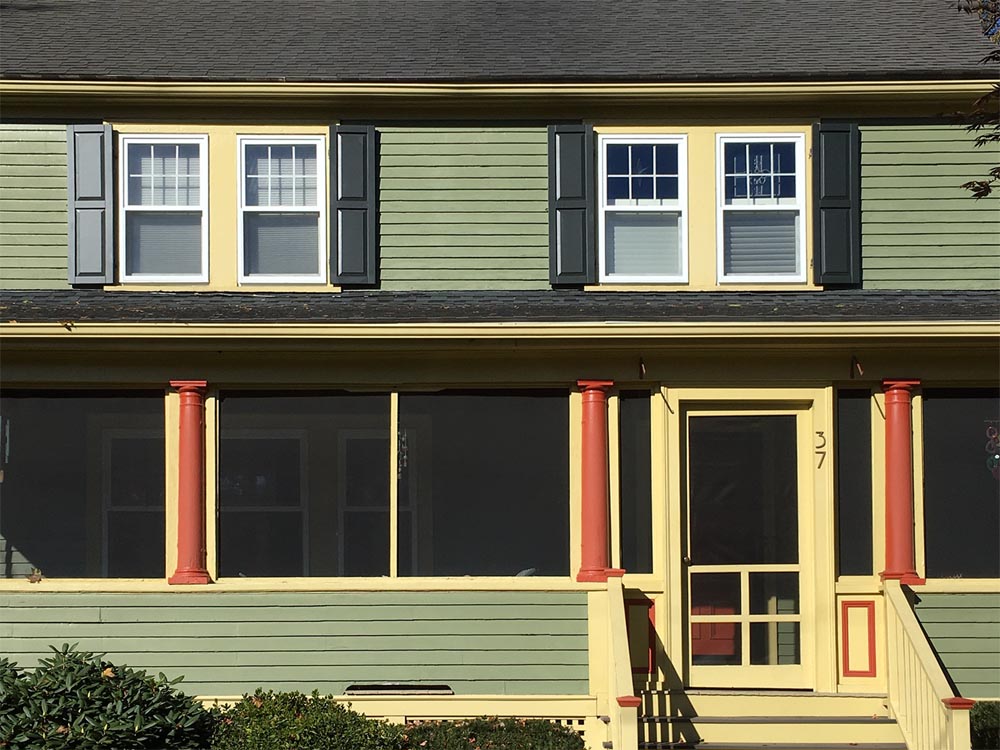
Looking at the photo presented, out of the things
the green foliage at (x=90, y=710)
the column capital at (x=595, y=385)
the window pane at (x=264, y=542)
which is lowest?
the green foliage at (x=90, y=710)

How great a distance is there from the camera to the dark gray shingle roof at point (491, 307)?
9.98m

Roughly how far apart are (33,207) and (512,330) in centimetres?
448

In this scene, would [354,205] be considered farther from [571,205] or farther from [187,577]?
[187,577]

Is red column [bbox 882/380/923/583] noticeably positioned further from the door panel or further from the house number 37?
the door panel

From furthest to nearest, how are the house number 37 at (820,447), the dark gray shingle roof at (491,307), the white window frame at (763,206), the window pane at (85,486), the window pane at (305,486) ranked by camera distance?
the window pane at (305,486) < the window pane at (85,486) < the white window frame at (763,206) < the house number 37 at (820,447) < the dark gray shingle roof at (491,307)

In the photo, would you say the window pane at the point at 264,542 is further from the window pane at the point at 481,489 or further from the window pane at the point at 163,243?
the window pane at the point at 163,243

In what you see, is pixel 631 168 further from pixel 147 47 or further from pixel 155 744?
pixel 155 744

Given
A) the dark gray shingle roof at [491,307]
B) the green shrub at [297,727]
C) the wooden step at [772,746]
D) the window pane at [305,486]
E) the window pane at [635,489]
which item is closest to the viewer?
the green shrub at [297,727]

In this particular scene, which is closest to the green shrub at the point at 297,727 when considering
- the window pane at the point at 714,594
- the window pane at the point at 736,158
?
the window pane at the point at 714,594

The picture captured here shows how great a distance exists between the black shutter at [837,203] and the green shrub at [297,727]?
5232mm

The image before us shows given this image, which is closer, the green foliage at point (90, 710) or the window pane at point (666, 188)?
the green foliage at point (90, 710)

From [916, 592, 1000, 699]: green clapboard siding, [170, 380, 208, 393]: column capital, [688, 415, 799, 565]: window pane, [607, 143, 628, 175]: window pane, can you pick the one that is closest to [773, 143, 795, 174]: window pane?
[607, 143, 628, 175]: window pane

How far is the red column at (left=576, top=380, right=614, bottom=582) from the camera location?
33.1 feet

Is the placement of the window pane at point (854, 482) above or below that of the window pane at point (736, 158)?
below
